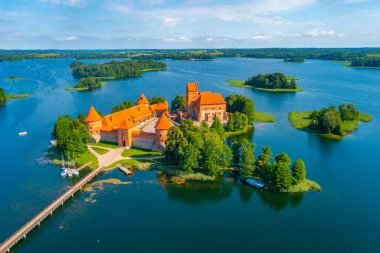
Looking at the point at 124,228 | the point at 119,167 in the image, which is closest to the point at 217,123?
the point at 119,167

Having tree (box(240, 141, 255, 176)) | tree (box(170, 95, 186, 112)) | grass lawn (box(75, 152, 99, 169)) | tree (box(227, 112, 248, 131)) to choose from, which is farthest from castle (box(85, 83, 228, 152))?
tree (box(240, 141, 255, 176))

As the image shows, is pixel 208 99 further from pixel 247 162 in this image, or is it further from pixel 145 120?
pixel 247 162

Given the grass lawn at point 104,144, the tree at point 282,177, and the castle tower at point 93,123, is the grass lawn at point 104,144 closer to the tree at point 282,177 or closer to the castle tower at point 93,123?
the castle tower at point 93,123

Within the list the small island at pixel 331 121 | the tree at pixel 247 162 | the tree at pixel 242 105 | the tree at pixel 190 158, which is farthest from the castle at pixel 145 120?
the small island at pixel 331 121

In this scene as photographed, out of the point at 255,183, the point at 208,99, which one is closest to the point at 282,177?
the point at 255,183

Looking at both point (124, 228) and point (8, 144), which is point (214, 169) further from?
point (8, 144)

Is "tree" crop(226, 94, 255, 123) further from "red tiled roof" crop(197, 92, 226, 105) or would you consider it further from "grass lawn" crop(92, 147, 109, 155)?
"grass lawn" crop(92, 147, 109, 155)
